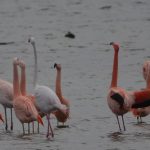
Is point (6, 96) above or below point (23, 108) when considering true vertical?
above

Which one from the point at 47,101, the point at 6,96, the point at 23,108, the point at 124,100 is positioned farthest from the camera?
the point at 6,96

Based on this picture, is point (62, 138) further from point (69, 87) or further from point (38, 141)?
point (69, 87)

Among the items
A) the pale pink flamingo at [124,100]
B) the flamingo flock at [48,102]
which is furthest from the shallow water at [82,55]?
the pale pink flamingo at [124,100]

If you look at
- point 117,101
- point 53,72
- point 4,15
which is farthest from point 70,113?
point 4,15

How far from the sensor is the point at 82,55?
21.9 metres

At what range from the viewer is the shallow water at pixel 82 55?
12.3m

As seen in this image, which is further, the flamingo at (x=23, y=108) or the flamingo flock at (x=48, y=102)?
the flamingo flock at (x=48, y=102)

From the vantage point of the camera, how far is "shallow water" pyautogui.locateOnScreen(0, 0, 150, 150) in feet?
40.4

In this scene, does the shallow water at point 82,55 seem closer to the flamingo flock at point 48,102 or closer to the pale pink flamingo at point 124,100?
the flamingo flock at point 48,102

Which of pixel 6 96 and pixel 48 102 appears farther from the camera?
pixel 6 96

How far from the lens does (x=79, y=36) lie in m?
25.4

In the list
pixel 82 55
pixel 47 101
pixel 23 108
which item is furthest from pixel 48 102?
pixel 82 55

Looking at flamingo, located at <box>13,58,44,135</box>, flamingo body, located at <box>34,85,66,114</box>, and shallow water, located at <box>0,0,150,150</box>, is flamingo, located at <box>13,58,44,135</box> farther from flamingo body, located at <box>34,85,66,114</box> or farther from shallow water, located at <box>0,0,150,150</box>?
shallow water, located at <box>0,0,150,150</box>

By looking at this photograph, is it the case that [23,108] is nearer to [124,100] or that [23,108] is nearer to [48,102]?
[48,102]
